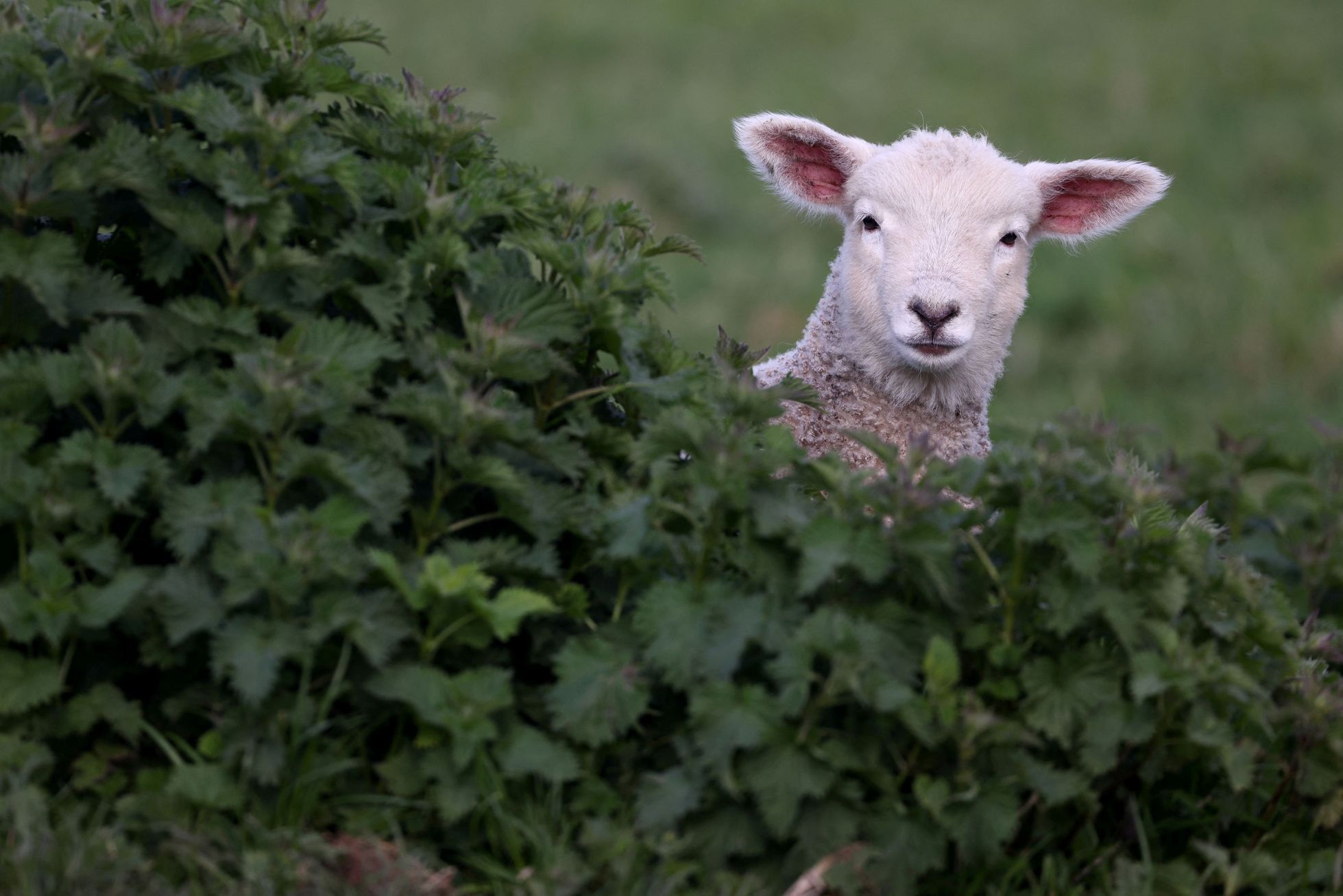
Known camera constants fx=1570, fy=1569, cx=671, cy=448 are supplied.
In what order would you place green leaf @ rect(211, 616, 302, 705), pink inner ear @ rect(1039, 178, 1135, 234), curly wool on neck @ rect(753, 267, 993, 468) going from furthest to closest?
pink inner ear @ rect(1039, 178, 1135, 234) → curly wool on neck @ rect(753, 267, 993, 468) → green leaf @ rect(211, 616, 302, 705)

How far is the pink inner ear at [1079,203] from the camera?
5.02 m

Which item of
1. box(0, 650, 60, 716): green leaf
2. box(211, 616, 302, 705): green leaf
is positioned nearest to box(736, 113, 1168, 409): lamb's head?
box(211, 616, 302, 705): green leaf

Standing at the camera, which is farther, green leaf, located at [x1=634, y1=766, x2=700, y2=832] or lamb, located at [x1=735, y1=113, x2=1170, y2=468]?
lamb, located at [x1=735, y1=113, x2=1170, y2=468]

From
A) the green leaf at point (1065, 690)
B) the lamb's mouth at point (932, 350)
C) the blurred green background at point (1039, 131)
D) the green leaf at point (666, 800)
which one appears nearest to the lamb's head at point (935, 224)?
the lamb's mouth at point (932, 350)

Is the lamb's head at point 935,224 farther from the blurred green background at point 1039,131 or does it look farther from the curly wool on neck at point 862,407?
the blurred green background at point 1039,131

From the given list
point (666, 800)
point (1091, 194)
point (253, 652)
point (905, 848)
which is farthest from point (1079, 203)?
point (253, 652)

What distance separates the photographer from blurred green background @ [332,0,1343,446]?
398 inches

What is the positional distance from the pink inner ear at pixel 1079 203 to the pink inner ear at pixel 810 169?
68cm

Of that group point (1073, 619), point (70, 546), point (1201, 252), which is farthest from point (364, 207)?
point (1201, 252)

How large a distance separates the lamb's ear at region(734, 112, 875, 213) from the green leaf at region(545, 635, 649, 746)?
239cm

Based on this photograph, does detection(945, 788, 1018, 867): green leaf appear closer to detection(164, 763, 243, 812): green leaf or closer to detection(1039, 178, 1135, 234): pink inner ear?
detection(164, 763, 243, 812): green leaf

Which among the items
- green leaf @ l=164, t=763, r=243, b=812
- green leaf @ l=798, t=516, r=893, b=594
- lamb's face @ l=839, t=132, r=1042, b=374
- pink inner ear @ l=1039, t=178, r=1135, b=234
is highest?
pink inner ear @ l=1039, t=178, r=1135, b=234

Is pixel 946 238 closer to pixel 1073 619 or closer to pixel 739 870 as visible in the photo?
pixel 1073 619

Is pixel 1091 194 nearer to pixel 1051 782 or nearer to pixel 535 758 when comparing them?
pixel 1051 782
